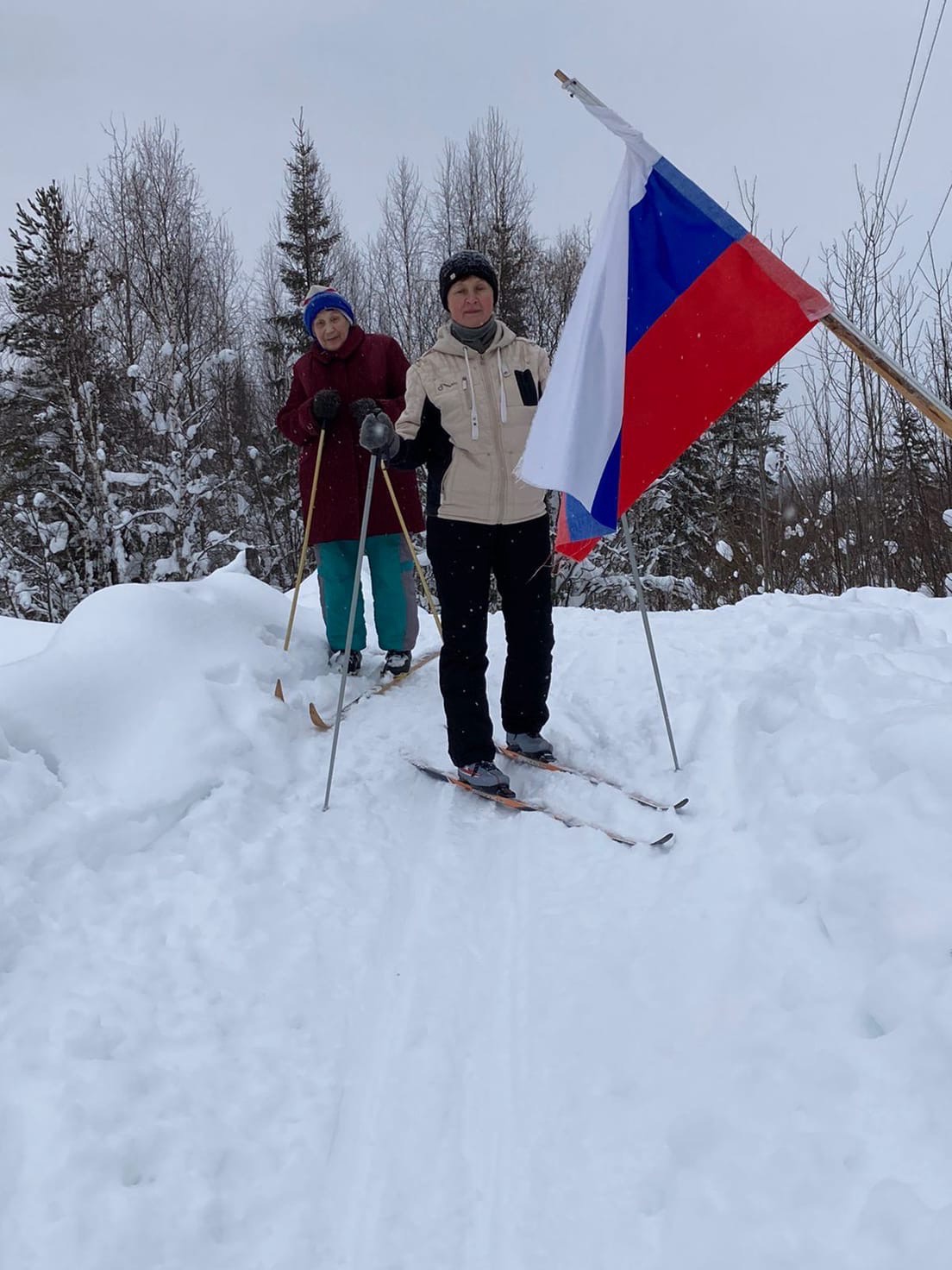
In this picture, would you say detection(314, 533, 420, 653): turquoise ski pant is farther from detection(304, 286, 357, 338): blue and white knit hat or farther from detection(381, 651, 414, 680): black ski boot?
detection(304, 286, 357, 338): blue and white knit hat

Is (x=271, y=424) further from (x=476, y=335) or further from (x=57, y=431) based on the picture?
(x=476, y=335)

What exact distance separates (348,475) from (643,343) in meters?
2.16

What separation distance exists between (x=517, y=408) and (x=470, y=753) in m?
1.45

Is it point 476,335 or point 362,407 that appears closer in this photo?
point 476,335

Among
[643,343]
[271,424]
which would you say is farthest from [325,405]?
[271,424]

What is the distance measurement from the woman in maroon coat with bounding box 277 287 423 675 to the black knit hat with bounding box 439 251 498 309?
48.7 inches

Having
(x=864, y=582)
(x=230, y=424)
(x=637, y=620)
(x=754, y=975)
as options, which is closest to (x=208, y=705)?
(x=754, y=975)

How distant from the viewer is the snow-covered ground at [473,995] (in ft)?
4.68

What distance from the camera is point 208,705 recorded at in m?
3.51

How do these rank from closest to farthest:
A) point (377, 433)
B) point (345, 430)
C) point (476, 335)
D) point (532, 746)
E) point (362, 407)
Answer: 1. point (377, 433)
2. point (476, 335)
3. point (532, 746)
4. point (362, 407)
5. point (345, 430)

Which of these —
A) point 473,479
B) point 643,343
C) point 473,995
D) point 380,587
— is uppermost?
point 643,343

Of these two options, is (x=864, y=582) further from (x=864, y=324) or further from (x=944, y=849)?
(x=944, y=849)

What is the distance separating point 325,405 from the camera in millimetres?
4293

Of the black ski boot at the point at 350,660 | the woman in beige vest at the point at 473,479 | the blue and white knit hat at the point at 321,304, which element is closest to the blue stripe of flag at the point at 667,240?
the woman in beige vest at the point at 473,479
